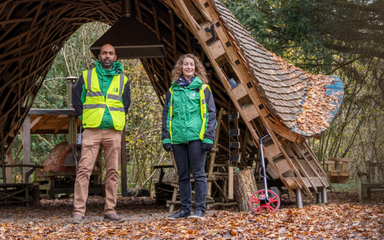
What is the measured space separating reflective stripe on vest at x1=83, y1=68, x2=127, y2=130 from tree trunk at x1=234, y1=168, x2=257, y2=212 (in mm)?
2025

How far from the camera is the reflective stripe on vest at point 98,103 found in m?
5.61

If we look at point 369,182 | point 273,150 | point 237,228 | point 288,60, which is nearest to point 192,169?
point 237,228

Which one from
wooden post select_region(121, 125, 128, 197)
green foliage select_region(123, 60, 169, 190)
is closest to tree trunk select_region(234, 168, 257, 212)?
wooden post select_region(121, 125, 128, 197)

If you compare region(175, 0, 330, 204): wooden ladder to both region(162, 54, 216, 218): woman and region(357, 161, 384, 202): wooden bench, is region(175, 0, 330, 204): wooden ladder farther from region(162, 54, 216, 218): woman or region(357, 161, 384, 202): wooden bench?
region(357, 161, 384, 202): wooden bench

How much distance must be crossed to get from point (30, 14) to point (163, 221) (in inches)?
201

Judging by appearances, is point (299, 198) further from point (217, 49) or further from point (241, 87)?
point (217, 49)

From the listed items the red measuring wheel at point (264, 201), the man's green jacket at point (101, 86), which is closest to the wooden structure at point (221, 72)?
the red measuring wheel at point (264, 201)

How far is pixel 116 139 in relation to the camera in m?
5.71

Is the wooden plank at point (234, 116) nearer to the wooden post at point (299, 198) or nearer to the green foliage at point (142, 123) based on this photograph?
the wooden post at point (299, 198)

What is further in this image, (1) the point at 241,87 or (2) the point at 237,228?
(1) the point at 241,87

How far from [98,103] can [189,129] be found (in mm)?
1000

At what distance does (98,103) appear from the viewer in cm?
564

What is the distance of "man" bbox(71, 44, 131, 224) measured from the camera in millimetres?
5598

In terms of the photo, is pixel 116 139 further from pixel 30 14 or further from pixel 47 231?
pixel 30 14
